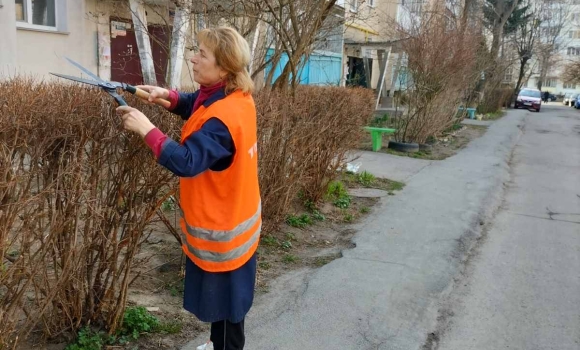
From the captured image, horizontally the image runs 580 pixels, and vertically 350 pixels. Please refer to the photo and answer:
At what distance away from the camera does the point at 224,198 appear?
2.45m

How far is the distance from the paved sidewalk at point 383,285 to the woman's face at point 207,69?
1.70m

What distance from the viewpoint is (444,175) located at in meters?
9.73

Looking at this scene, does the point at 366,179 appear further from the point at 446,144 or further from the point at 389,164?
the point at 446,144

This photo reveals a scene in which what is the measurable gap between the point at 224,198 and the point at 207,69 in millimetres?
579

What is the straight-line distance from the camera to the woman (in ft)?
7.30

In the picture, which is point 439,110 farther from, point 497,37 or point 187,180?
point 497,37

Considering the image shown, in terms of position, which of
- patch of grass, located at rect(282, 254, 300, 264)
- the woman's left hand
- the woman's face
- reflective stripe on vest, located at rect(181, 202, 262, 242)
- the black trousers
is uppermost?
the woman's face

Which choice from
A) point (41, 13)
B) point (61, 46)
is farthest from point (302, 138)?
point (41, 13)

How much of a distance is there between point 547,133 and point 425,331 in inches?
764

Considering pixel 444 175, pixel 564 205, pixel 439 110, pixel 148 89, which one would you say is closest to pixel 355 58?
pixel 439 110

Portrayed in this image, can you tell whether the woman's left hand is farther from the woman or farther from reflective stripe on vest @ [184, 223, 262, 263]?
reflective stripe on vest @ [184, 223, 262, 263]

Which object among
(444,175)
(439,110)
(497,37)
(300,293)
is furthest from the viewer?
(497,37)

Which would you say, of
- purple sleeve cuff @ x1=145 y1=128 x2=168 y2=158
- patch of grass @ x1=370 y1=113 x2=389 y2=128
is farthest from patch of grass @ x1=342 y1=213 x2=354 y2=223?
patch of grass @ x1=370 y1=113 x2=389 y2=128

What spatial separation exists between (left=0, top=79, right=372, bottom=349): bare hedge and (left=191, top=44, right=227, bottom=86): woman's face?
563 millimetres
